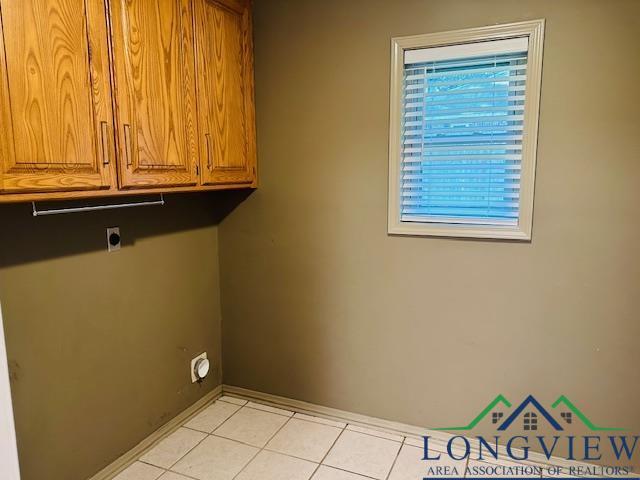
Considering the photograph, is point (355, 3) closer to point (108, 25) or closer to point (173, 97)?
point (173, 97)

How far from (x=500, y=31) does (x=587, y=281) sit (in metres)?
1.13

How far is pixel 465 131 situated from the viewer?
2.04 meters

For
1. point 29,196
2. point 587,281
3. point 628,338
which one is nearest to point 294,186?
point 29,196

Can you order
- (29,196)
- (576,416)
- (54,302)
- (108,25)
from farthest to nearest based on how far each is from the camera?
(576,416)
(54,302)
(108,25)
(29,196)

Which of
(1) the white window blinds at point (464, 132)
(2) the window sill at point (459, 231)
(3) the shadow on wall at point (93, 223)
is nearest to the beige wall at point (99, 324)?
(3) the shadow on wall at point (93, 223)

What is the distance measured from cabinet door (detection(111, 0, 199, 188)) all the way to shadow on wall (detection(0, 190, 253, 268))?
0.34 meters

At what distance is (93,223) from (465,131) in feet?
5.54

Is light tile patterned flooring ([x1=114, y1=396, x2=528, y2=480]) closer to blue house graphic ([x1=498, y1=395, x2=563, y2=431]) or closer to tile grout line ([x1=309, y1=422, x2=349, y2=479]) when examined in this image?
tile grout line ([x1=309, y1=422, x2=349, y2=479])

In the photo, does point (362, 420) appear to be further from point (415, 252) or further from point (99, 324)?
point (99, 324)

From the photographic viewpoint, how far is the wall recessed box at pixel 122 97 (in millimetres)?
1312

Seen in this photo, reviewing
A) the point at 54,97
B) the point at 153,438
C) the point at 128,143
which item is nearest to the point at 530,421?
the point at 153,438

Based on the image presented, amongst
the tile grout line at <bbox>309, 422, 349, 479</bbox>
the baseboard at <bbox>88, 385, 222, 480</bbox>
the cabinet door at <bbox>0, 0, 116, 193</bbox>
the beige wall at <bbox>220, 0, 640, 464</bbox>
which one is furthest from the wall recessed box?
the tile grout line at <bbox>309, 422, 349, 479</bbox>

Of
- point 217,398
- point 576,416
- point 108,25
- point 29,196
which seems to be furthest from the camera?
point 217,398

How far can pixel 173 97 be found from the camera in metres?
1.85
